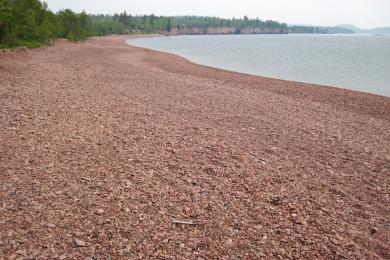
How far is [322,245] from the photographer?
5.49m

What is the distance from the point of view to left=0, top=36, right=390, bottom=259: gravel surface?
520cm

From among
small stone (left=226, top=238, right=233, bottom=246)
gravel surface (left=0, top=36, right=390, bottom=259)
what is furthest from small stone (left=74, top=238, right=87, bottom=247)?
small stone (left=226, top=238, right=233, bottom=246)

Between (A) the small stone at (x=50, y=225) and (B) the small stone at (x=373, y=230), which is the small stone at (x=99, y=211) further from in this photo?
(B) the small stone at (x=373, y=230)

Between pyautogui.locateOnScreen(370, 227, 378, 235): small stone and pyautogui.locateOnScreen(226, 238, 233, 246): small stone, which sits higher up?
pyautogui.locateOnScreen(226, 238, 233, 246): small stone

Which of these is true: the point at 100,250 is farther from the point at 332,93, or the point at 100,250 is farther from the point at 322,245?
the point at 332,93

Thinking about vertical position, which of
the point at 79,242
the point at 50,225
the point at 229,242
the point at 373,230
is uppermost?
the point at 50,225

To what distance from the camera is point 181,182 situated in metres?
7.08

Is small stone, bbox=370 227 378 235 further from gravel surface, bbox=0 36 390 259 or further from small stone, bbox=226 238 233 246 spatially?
small stone, bbox=226 238 233 246

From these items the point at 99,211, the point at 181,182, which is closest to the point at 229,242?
the point at 181,182

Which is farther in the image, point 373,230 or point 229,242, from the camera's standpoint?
point 373,230

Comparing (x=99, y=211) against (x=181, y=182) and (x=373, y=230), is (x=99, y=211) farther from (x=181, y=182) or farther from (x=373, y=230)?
(x=373, y=230)

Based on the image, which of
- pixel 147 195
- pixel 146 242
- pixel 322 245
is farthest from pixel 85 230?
pixel 322 245

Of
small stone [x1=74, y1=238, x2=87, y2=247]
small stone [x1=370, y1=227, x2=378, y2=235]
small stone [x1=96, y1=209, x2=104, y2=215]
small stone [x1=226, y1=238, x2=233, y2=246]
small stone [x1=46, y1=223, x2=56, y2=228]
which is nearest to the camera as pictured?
small stone [x1=74, y1=238, x2=87, y2=247]

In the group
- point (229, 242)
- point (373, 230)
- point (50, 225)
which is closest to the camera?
point (50, 225)
